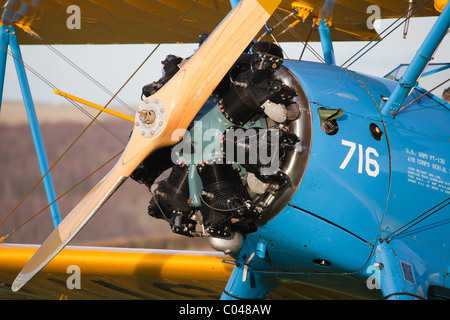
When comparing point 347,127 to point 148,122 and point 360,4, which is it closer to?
point 148,122

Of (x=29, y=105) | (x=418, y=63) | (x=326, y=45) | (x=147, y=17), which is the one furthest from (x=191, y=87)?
(x=29, y=105)

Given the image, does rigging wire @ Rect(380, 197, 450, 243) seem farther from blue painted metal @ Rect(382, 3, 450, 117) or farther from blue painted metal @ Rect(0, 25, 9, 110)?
blue painted metal @ Rect(0, 25, 9, 110)

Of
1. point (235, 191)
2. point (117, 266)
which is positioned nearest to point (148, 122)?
point (235, 191)

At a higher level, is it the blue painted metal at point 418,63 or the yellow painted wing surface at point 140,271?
the blue painted metal at point 418,63

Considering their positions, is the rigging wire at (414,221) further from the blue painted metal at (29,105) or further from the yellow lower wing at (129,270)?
the blue painted metal at (29,105)

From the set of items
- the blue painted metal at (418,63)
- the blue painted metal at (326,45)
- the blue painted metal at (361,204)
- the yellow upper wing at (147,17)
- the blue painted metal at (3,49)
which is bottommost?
the blue painted metal at (361,204)

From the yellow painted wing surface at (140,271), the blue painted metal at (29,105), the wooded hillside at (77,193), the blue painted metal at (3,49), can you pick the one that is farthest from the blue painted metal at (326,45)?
the wooded hillside at (77,193)
